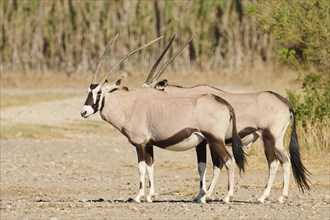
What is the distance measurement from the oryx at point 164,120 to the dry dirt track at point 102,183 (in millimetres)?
664

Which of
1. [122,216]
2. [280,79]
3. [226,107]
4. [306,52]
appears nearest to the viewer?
[122,216]

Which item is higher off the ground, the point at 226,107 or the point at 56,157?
the point at 226,107

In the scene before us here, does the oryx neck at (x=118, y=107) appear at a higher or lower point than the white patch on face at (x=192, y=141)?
higher

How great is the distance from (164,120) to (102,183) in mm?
3917

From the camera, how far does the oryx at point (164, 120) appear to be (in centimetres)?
1417

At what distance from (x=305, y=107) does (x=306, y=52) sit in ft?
3.25

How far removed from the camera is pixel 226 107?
14.3 m

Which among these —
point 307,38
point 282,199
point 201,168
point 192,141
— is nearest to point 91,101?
point 192,141

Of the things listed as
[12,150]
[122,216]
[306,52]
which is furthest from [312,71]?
[122,216]

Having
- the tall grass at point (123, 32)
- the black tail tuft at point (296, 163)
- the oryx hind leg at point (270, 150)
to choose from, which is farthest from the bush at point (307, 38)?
the tall grass at point (123, 32)

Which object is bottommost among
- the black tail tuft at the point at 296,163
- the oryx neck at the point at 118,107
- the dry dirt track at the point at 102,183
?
the dry dirt track at the point at 102,183

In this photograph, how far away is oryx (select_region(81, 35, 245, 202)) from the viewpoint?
1417 centimetres

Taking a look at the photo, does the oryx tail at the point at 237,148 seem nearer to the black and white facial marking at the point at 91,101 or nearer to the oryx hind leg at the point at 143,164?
the oryx hind leg at the point at 143,164

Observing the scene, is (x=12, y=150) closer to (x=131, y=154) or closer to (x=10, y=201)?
(x=131, y=154)
